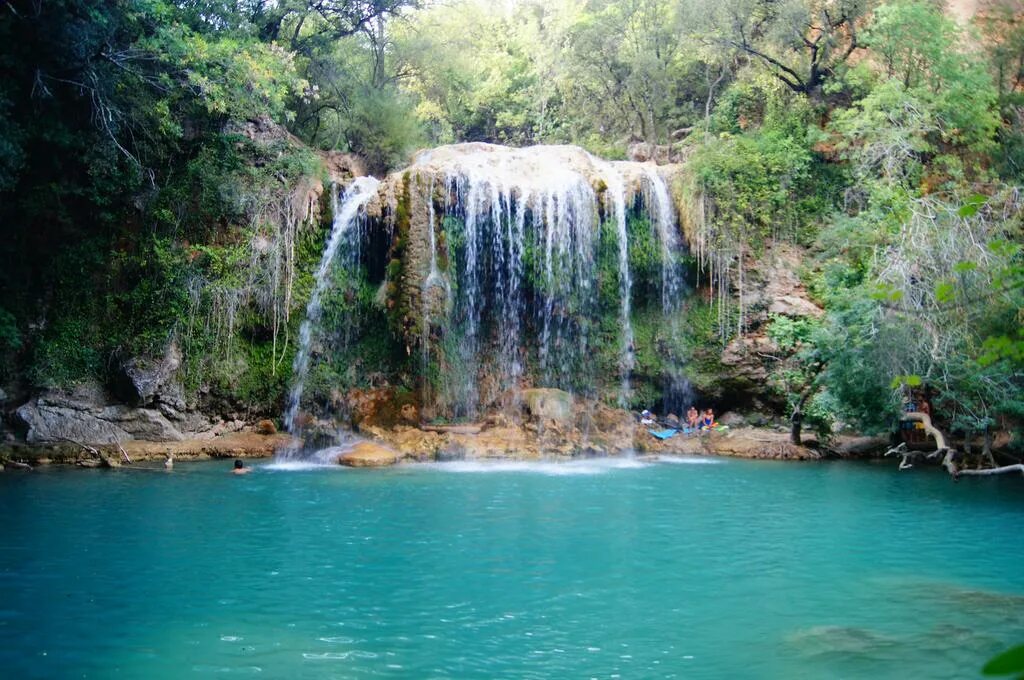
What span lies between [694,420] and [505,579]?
12.5 m

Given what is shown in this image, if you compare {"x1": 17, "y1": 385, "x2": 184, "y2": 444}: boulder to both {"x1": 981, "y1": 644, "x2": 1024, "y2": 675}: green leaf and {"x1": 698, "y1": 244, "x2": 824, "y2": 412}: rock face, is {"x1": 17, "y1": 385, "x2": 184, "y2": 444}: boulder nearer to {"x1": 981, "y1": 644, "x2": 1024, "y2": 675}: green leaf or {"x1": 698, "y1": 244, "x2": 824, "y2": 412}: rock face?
{"x1": 698, "y1": 244, "x2": 824, "y2": 412}: rock face

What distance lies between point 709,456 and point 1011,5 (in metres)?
15.1

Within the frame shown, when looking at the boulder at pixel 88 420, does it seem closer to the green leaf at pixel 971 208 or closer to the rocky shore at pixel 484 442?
the rocky shore at pixel 484 442

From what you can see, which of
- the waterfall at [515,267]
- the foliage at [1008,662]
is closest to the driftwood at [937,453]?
the waterfall at [515,267]

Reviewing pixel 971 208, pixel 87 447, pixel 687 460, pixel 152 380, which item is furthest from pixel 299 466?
pixel 971 208

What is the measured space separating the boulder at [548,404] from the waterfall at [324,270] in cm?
526

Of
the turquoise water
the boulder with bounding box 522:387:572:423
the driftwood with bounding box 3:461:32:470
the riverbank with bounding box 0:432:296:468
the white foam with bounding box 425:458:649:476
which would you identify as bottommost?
the turquoise water

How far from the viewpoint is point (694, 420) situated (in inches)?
805

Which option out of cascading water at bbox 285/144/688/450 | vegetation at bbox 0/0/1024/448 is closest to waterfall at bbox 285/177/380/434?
cascading water at bbox 285/144/688/450

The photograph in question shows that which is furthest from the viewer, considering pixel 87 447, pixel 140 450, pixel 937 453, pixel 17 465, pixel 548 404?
pixel 548 404

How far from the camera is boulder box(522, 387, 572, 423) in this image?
1888 cm

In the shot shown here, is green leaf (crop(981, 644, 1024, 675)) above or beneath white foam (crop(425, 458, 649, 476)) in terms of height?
above

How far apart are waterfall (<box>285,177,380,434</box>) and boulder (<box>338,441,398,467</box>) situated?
3008 millimetres

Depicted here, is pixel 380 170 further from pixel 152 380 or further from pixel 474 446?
pixel 474 446
